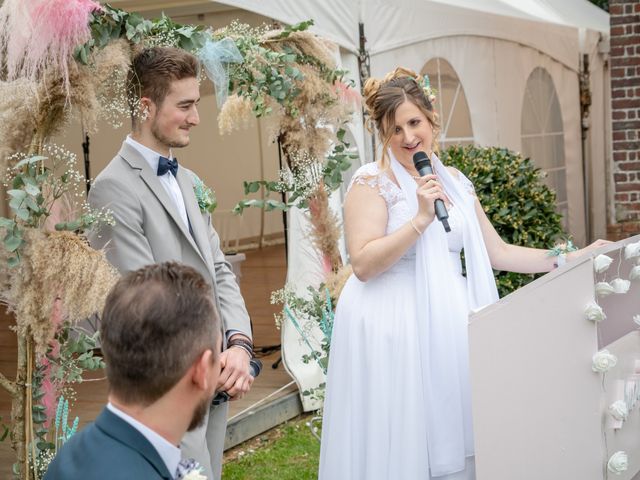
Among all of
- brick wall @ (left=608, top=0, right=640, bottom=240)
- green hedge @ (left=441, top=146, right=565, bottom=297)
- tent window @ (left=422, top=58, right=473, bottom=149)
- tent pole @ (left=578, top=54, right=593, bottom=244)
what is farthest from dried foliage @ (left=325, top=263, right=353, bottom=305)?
tent pole @ (left=578, top=54, right=593, bottom=244)

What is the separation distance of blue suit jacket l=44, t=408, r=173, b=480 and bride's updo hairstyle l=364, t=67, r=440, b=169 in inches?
81.7

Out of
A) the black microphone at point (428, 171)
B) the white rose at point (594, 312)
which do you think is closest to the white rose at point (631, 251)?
the white rose at point (594, 312)

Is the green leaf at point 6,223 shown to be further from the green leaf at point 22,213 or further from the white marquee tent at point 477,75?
the white marquee tent at point 477,75

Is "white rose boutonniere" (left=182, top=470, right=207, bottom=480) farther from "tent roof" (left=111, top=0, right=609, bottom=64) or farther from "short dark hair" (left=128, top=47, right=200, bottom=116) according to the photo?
"tent roof" (left=111, top=0, right=609, bottom=64)

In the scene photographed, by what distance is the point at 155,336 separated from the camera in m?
1.76

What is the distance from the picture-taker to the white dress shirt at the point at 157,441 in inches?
69.8

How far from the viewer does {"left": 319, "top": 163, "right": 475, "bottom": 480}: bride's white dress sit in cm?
346

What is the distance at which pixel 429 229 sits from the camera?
3.52m

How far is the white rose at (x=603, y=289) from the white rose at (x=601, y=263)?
0.05 metres

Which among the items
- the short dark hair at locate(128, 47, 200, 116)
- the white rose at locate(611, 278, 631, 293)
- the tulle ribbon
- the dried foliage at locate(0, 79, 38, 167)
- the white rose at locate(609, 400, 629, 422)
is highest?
the tulle ribbon

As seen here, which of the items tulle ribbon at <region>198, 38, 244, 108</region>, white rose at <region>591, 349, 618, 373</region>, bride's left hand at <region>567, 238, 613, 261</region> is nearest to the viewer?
white rose at <region>591, 349, 618, 373</region>

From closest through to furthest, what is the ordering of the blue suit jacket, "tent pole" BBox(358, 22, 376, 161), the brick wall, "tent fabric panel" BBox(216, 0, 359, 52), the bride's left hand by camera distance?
the blue suit jacket
the bride's left hand
"tent fabric panel" BBox(216, 0, 359, 52)
"tent pole" BBox(358, 22, 376, 161)
the brick wall

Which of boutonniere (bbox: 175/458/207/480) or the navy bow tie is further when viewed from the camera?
the navy bow tie

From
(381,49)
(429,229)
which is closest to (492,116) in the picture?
(381,49)
